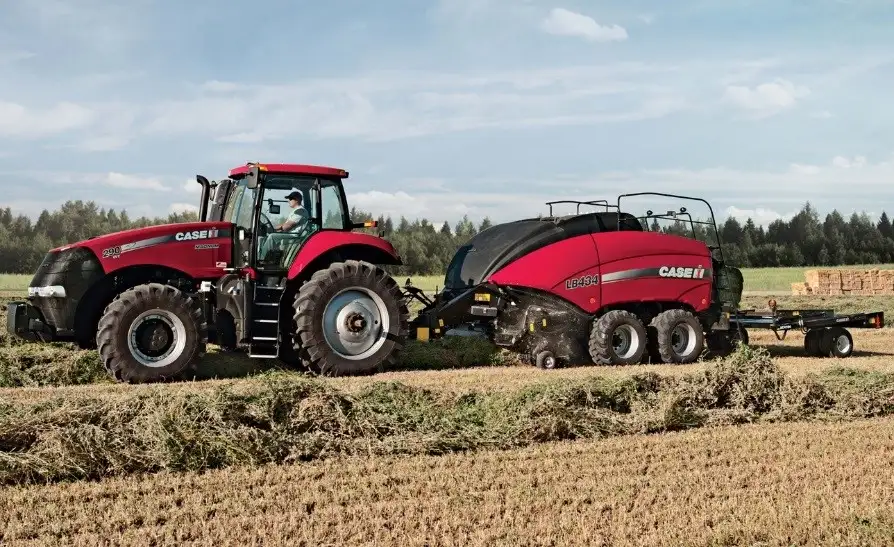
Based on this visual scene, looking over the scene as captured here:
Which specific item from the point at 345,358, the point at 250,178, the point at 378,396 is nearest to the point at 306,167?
the point at 250,178

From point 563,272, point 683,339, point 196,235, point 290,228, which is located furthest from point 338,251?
point 683,339

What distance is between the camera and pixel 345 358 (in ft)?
34.1

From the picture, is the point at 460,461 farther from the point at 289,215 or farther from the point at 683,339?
the point at 683,339

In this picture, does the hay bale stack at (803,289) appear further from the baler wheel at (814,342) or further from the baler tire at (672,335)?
the baler tire at (672,335)

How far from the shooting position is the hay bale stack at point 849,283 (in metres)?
31.3

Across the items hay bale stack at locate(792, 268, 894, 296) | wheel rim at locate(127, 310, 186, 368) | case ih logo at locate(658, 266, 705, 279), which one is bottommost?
wheel rim at locate(127, 310, 186, 368)

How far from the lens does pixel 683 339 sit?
12914mm

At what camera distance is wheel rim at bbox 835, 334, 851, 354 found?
14.1 meters

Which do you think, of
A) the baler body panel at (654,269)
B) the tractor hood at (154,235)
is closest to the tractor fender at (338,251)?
the tractor hood at (154,235)

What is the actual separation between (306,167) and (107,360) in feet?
9.70

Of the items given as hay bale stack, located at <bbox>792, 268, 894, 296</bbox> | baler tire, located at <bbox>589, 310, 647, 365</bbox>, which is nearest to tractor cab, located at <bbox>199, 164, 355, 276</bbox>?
baler tire, located at <bbox>589, 310, 647, 365</bbox>

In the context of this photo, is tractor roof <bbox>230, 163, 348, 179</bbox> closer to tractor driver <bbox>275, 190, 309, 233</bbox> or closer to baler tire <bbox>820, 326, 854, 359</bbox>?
tractor driver <bbox>275, 190, 309, 233</bbox>

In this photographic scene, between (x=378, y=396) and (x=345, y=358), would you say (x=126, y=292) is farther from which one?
(x=378, y=396)

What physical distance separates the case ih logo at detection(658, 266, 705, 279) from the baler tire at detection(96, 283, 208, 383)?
6.12 m
